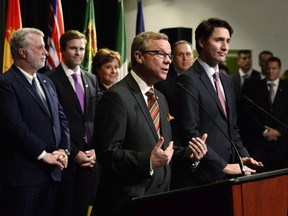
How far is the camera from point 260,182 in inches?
105

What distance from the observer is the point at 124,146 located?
312cm

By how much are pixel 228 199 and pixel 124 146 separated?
29.9 inches

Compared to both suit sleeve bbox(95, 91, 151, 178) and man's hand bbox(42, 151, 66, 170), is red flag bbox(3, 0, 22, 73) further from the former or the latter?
suit sleeve bbox(95, 91, 151, 178)

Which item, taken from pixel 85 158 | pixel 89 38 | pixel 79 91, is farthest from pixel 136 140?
pixel 89 38

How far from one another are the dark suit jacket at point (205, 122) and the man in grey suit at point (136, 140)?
A: 0.48 metres

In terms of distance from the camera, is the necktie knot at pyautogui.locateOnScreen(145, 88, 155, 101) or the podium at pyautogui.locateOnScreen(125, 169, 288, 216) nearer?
A: the podium at pyautogui.locateOnScreen(125, 169, 288, 216)

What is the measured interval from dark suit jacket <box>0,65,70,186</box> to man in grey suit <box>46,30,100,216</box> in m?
0.56

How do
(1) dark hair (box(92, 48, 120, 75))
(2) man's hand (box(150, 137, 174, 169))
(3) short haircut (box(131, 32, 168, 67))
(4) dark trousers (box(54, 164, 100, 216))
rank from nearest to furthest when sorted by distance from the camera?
(2) man's hand (box(150, 137, 174, 169)), (3) short haircut (box(131, 32, 168, 67)), (4) dark trousers (box(54, 164, 100, 216)), (1) dark hair (box(92, 48, 120, 75))

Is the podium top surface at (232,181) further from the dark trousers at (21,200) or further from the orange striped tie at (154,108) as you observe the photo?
the dark trousers at (21,200)

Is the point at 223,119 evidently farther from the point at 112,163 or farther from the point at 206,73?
the point at 112,163

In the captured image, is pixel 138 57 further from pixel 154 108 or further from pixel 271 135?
pixel 271 135

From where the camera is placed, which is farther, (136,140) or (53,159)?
(53,159)

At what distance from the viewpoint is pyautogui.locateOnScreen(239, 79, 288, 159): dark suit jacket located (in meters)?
7.07

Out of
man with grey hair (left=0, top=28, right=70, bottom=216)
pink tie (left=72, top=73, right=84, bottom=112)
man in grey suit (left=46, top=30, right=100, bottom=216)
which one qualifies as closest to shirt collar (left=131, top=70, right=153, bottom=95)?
man with grey hair (left=0, top=28, right=70, bottom=216)
